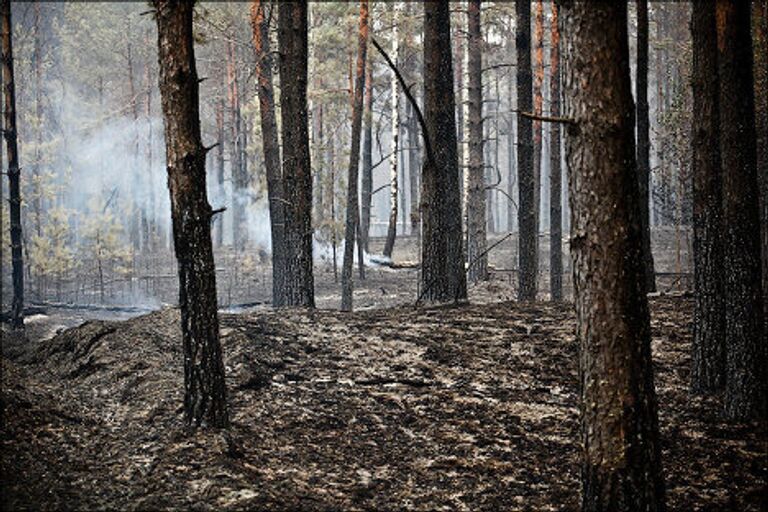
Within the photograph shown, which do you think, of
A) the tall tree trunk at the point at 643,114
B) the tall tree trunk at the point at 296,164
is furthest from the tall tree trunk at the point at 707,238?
the tall tree trunk at the point at 296,164

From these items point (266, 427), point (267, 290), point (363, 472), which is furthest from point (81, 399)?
point (267, 290)

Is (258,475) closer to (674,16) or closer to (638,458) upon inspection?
(638,458)

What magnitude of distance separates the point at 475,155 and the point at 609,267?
1372cm

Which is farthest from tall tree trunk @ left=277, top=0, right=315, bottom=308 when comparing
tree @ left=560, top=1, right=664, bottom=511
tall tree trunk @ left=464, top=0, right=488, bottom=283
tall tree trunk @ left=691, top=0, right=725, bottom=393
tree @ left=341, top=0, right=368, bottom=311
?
tree @ left=560, top=1, right=664, bottom=511

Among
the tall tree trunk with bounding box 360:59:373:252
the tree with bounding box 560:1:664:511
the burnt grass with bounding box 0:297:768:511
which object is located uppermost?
the tall tree trunk with bounding box 360:59:373:252

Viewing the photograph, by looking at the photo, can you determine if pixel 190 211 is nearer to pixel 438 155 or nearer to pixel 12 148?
pixel 438 155

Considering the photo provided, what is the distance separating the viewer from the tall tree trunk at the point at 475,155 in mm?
18250

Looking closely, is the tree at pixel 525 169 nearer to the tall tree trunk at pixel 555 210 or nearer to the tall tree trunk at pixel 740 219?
the tall tree trunk at pixel 555 210

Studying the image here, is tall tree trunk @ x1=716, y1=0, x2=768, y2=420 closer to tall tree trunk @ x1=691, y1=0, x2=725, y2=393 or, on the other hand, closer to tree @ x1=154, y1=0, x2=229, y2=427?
tall tree trunk @ x1=691, y1=0, x2=725, y2=393

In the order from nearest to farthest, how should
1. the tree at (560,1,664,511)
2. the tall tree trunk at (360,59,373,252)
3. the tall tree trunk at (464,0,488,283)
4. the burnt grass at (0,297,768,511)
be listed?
the tree at (560,1,664,511), the burnt grass at (0,297,768,511), the tall tree trunk at (464,0,488,283), the tall tree trunk at (360,59,373,252)

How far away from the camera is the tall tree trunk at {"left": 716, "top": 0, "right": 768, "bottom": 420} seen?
6.83 meters

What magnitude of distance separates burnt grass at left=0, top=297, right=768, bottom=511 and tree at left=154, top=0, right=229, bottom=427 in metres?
0.40

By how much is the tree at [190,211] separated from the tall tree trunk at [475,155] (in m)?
11.9

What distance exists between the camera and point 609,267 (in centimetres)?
486
